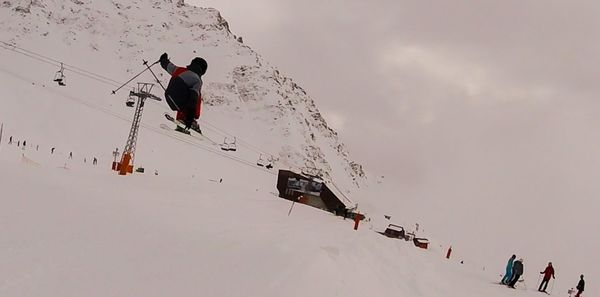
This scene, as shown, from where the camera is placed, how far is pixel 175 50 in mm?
123062

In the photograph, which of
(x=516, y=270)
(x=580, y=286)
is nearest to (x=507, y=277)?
(x=516, y=270)

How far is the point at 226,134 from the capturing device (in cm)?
10788

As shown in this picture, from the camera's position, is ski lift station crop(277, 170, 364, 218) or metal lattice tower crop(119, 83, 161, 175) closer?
metal lattice tower crop(119, 83, 161, 175)

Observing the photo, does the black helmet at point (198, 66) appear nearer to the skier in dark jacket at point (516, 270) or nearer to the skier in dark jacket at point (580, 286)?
the skier in dark jacket at point (516, 270)

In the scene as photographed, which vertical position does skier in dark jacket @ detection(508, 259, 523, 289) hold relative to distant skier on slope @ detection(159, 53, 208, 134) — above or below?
below

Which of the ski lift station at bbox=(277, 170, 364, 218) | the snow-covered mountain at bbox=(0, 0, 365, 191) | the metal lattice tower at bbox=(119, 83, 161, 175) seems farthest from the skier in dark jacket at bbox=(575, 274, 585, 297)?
the snow-covered mountain at bbox=(0, 0, 365, 191)

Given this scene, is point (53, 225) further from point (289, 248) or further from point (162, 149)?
point (162, 149)

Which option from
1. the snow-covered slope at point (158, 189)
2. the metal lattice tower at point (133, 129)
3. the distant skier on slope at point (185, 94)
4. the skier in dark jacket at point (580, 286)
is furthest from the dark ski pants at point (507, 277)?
the metal lattice tower at point (133, 129)

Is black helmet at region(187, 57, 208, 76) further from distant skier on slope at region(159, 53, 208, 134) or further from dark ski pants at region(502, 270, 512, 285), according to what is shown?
dark ski pants at region(502, 270, 512, 285)

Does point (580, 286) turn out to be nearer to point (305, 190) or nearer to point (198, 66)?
point (198, 66)

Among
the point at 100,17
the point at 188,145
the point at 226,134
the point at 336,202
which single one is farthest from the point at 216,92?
the point at 336,202

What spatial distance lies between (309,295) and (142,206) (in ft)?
14.0

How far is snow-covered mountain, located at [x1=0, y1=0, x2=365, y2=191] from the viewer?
307ft

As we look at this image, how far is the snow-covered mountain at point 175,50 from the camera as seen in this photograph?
A: 93.7 meters
